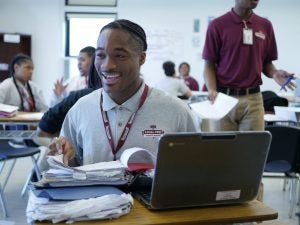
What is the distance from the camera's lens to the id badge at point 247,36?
2516mm

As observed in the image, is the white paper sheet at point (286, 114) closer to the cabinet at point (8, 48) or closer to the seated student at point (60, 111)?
the seated student at point (60, 111)

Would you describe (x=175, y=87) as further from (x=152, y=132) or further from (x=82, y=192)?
(x=82, y=192)

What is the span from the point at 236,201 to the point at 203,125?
3.64 m

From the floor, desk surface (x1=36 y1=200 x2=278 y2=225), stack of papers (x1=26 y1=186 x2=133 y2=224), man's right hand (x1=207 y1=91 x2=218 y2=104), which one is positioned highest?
man's right hand (x1=207 y1=91 x2=218 y2=104)

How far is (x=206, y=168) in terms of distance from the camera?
1033 millimetres

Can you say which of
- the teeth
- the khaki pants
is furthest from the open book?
the khaki pants

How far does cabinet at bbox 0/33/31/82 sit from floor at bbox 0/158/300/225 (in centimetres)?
352

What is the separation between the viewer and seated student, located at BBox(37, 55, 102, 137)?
2.59 m

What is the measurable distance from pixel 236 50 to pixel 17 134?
2.04 m

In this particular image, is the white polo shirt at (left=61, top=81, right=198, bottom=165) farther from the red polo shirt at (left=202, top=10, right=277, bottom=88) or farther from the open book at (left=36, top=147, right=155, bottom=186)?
the red polo shirt at (left=202, top=10, right=277, bottom=88)

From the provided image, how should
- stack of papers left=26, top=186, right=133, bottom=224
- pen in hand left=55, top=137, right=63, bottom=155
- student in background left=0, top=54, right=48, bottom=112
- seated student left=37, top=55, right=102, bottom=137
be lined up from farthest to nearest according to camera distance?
student in background left=0, top=54, right=48, bottom=112 < seated student left=37, top=55, right=102, bottom=137 < pen in hand left=55, top=137, right=63, bottom=155 < stack of papers left=26, top=186, right=133, bottom=224

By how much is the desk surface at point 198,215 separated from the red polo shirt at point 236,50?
151cm

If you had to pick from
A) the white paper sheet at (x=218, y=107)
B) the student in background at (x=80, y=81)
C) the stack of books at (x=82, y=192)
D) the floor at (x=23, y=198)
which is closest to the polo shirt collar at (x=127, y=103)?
the stack of books at (x=82, y=192)

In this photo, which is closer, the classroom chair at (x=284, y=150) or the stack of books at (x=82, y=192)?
the stack of books at (x=82, y=192)
